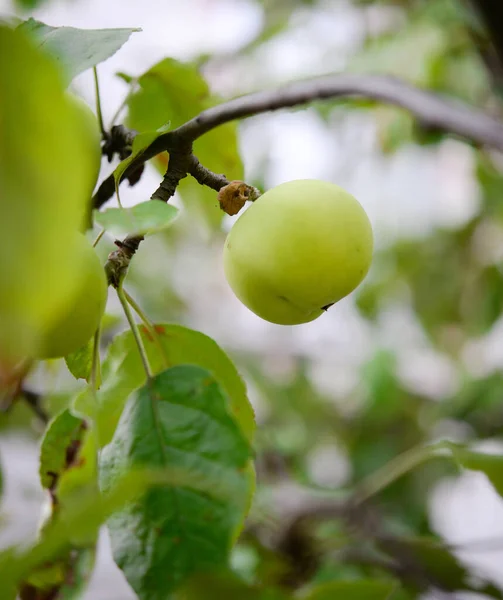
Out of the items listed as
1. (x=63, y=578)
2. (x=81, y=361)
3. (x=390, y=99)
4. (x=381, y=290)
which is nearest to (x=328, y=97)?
(x=390, y=99)

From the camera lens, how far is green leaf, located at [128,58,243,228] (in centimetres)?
49

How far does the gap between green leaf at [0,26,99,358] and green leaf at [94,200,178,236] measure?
106mm

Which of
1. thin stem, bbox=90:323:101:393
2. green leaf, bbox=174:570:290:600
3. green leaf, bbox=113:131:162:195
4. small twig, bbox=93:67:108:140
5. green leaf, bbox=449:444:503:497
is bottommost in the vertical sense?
green leaf, bbox=174:570:290:600

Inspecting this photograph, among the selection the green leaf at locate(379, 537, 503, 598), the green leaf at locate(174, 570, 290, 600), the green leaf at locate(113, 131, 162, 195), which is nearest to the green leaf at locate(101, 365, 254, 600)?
the green leaf at locate(174, 570, 290, 600)

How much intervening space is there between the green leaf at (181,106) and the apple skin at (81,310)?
0.19 metres

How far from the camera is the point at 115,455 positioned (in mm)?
339

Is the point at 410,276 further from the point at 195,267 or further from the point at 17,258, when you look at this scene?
the point at 17,258

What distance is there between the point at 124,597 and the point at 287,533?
0.42 meters

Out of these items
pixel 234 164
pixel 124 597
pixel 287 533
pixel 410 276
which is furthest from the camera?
pixel 410 276

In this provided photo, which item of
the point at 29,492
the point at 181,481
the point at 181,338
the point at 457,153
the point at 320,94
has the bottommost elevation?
the point at 181,481

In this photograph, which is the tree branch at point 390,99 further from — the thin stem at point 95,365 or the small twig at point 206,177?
the thin stem at point 95,365

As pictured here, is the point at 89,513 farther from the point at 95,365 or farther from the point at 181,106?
the point at 181,106

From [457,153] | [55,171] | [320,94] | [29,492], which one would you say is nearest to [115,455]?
[55,171]

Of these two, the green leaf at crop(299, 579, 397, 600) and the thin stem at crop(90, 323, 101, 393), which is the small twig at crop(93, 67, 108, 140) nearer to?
the thin stem at crop(90, 323, 101, 393)
